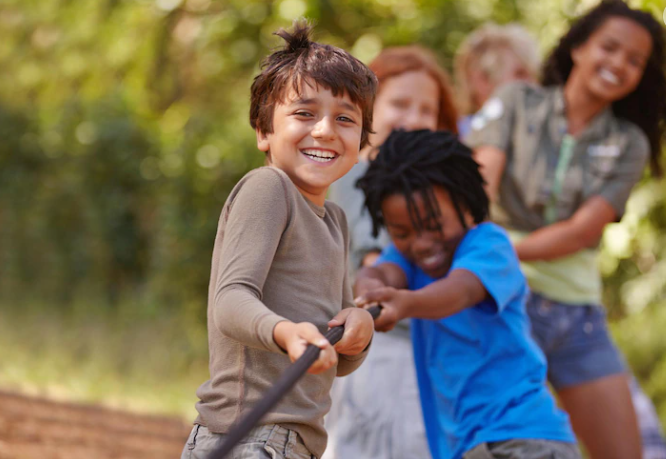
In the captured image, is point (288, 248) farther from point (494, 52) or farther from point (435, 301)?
point (494, 52)

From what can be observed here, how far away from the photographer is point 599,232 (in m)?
3.12

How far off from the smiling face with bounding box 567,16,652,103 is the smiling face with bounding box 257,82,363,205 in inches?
66.4

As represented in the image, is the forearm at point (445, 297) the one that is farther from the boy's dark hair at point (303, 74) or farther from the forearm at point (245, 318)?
the forearm at point (245, 318)

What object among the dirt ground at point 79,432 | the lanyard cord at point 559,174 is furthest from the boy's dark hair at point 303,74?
the dirt ground at point 79,432

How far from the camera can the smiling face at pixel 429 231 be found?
2322 mm

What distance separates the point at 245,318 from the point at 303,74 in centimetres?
54

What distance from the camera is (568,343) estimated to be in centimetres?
310

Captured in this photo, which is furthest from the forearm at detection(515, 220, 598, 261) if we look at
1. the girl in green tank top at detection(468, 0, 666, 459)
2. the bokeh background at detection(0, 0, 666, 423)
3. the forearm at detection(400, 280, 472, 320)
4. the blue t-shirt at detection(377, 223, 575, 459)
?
the bokeh background at detection(0, 0, 666, 423)

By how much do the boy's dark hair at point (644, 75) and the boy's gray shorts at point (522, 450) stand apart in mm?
1654

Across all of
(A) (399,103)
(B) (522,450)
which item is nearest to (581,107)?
(A) (399,103)

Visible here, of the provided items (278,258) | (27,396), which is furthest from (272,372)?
(27,396)

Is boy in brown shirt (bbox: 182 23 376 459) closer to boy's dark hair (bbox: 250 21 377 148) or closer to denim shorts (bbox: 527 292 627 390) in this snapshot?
boy's dark hair (bbox: 250 21 377 148)

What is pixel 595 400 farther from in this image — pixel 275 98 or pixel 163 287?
pixel 163 287

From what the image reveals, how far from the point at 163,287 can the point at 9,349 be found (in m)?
1.24
